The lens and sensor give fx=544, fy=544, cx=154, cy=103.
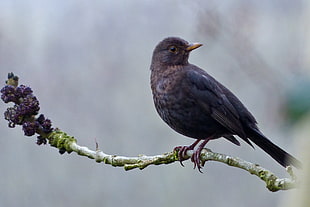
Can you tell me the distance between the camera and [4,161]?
6.02 m

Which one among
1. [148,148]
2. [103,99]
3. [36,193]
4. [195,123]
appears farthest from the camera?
[103,99]

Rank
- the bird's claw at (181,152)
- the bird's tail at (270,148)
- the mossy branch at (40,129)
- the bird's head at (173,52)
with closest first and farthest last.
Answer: the mossy branch at (40,129)
the bird's claw at (181,152)
the bird's tail at (270,148)
the bird's head at (173,52)

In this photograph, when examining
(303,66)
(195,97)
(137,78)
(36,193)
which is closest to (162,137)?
(137,78)

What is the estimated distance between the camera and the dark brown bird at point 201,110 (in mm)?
3529

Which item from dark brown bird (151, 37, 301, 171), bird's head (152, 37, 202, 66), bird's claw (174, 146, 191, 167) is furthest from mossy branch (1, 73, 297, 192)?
bird's head (152, 37, 202, 66)

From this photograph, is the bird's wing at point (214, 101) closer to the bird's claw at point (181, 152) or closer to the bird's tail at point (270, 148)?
the bird's tail at point (270, 148)

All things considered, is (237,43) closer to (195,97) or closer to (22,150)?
(195,97)

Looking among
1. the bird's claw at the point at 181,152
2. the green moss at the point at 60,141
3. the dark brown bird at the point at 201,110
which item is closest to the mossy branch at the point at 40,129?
the green moss at the point at 60,141

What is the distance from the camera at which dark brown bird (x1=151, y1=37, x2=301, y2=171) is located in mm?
3529

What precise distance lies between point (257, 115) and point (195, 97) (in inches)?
109

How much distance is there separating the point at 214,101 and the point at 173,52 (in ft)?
2.21

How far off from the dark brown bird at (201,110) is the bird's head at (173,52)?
0.62ft

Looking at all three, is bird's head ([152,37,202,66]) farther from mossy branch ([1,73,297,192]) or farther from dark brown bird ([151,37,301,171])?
mossy branch ([1,73,297,192])

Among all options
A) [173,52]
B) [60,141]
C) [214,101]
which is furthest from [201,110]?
[60,141]
